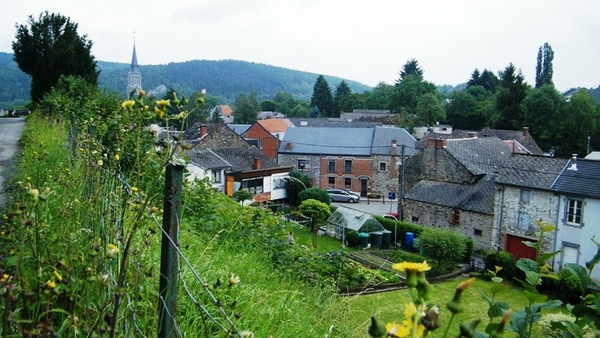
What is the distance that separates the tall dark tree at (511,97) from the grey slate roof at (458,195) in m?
35.6

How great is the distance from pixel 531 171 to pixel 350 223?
8.50 metres

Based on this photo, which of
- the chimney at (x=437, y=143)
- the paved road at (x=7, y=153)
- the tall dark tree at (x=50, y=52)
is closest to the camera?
the paved road at (x=7, y=153)

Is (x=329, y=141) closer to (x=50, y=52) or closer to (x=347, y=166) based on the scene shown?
(x=347, y=166)

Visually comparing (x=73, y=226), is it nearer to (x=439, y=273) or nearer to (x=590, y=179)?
(x=439, y=273)

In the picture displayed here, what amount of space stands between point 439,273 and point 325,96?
79358 mm

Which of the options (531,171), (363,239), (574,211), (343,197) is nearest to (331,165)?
(343,197)

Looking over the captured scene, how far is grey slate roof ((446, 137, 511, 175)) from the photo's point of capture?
3018 centimetres

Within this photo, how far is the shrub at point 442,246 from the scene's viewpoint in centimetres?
2183

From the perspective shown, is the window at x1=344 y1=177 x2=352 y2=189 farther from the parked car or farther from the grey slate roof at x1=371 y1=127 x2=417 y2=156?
the grey slate roof at x1=371 y1=127 x2=417 y2=156

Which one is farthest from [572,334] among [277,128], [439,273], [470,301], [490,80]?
[490,80]

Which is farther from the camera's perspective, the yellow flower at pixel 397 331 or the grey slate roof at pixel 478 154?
the grey slate roof at pixel 478 154

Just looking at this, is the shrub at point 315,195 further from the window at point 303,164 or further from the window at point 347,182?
the window at point 303,164

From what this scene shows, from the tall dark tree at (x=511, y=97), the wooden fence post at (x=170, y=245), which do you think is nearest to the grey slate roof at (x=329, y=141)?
the tall dark tree at (x=511, y=97)

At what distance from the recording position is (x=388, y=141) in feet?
136
